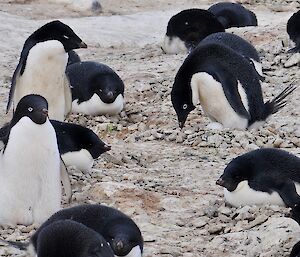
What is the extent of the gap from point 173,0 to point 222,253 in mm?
10705

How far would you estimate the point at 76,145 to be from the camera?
19.9ft

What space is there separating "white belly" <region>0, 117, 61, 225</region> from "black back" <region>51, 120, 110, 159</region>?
758 mm

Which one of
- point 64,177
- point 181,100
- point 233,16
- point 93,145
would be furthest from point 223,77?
point 233,16

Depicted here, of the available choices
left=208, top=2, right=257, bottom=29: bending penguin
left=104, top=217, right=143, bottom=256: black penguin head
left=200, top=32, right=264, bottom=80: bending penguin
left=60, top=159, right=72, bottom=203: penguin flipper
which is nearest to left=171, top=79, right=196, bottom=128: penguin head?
left=200, top=32, right=264, bottom=80: bending penguin

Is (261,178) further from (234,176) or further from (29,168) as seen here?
(29,168)

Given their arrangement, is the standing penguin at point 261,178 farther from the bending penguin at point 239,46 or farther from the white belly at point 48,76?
the bending penguin at point 239,46

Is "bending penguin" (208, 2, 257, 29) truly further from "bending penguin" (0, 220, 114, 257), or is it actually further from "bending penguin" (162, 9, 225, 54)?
"bending penguin" (0, 220, 114, 257)

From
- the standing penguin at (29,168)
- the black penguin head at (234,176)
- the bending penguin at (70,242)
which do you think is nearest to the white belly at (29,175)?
the standing penguin at (29,168)

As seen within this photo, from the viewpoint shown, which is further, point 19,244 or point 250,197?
point 250,197

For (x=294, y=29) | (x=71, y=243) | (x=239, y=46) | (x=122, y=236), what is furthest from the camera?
(x=294, y=29)

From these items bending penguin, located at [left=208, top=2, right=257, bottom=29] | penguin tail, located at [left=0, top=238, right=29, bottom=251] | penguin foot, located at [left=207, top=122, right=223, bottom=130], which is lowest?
bending penguin, located at [left=208, top=2, right=257, bottom=29]

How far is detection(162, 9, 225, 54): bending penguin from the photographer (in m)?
10.6

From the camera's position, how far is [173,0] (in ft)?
50.2

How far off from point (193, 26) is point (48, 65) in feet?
11.3
